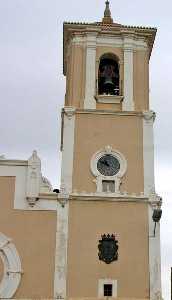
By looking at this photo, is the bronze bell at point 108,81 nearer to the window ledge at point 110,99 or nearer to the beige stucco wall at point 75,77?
the window ledge at point 110,99

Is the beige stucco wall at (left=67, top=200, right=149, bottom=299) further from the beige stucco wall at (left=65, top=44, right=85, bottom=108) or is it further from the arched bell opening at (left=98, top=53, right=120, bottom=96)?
the arched bell opening at (left=98, top=53, right=120, bottom=96)

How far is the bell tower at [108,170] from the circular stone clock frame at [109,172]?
0.03 m

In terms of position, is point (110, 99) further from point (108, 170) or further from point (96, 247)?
point (96, 247)

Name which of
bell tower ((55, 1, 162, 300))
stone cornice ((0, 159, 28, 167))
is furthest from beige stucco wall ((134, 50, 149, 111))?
stone cornice ((0, 159, 28, 167))

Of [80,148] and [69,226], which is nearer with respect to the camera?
[69,226]

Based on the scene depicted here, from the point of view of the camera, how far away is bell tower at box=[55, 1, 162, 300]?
20.6 meters

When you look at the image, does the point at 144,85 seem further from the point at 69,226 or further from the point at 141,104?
the point at 69,226

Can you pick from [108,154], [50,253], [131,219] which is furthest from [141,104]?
[50,253]

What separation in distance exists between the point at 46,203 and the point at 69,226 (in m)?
1.10

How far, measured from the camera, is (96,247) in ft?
68.7

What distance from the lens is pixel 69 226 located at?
21.2m

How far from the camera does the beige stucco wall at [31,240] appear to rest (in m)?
20.3

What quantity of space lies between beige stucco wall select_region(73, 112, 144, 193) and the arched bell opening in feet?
4.31

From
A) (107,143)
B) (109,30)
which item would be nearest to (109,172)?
(107,143)
